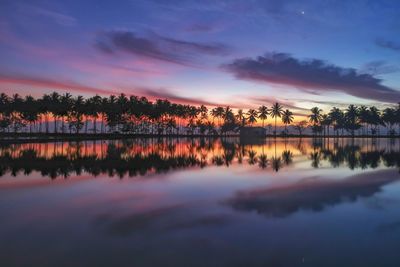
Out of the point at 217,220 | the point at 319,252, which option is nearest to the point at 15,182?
the point at 217,220

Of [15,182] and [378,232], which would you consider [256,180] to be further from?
[15,182]

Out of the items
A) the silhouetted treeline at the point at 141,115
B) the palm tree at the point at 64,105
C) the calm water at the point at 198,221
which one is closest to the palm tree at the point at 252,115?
the silhouetted treeline at the point at 141,115

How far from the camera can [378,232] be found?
11.5 metres

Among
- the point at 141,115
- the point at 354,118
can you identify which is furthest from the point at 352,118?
the point at 141,115

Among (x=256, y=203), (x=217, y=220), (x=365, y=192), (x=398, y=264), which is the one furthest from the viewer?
(x=365, y=192)

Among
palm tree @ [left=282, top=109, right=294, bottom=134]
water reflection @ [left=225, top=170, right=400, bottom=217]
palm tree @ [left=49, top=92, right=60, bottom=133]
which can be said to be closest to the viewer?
water reflection @ [left=225, top=170, right=400, bottom=217]

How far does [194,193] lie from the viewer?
18.9 m

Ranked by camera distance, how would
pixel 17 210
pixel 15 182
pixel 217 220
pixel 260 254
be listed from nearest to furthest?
pixel 260 254, pixel 217 220, pixel 17 210, pixel 15 182

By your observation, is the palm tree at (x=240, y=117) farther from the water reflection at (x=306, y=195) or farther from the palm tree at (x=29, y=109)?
the water reflection at (x=306, y=195)

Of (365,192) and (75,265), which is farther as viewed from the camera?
(365,192)

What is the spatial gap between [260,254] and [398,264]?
3.18 metres

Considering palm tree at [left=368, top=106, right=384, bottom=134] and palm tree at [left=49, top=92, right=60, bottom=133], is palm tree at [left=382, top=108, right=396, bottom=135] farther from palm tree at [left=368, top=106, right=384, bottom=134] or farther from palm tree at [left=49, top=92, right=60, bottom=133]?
palm tree at [left=49, top=92, right=60, bottom=133]

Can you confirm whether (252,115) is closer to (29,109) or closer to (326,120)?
(326,120)

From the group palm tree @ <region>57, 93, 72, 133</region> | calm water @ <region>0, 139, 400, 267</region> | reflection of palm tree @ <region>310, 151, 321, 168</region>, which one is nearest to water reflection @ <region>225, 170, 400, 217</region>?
calm water @ <region>0, 139, 400, 267</region>
